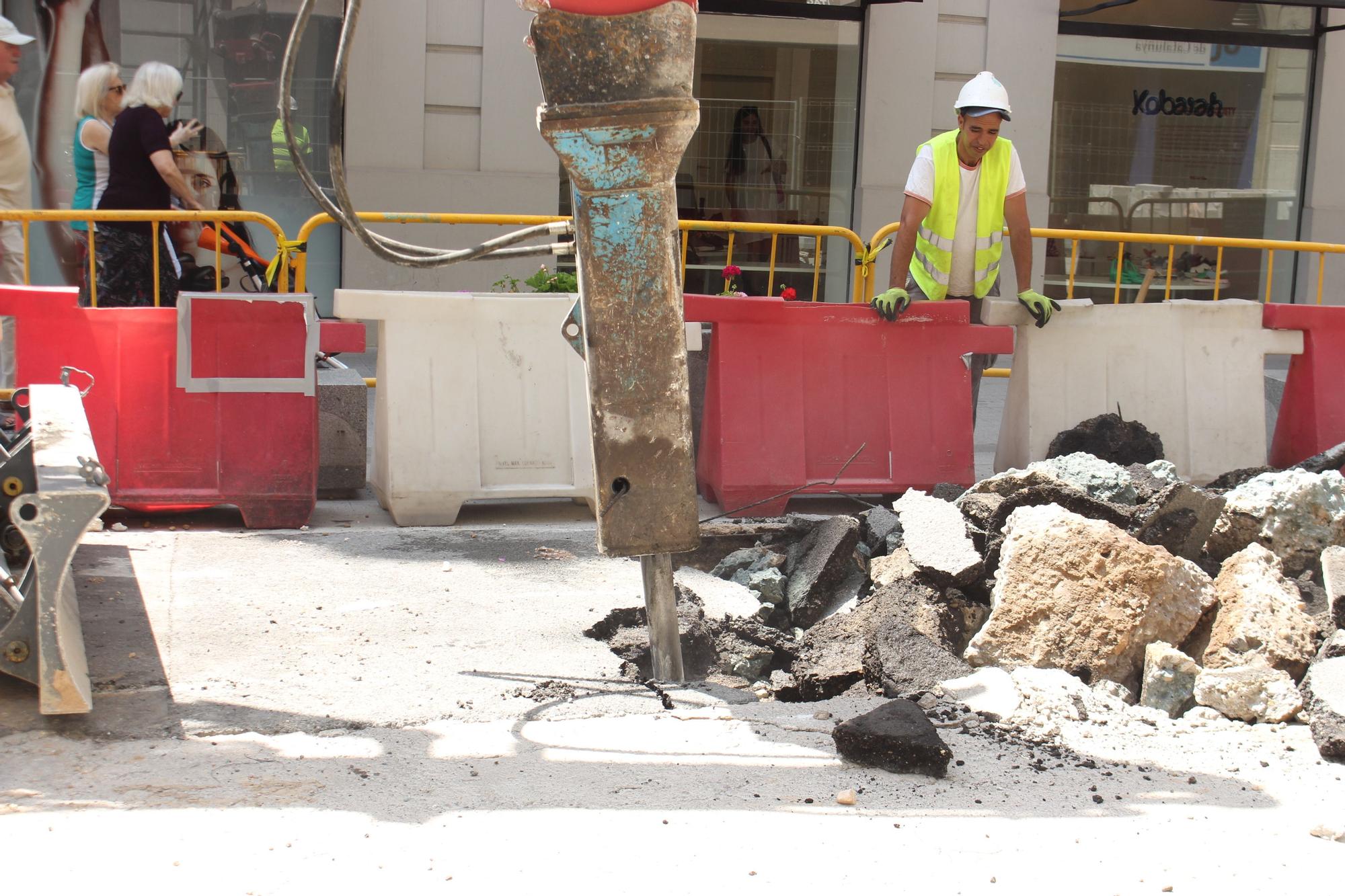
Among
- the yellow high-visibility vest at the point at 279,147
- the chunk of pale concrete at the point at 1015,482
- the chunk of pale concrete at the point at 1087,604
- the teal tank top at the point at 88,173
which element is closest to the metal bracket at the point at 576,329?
the chunk of pale concrete at the point at 1087,604

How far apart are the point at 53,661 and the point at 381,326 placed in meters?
3.15

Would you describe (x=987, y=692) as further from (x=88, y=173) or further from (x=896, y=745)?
(x=88, y=173)

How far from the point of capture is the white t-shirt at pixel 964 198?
269 inches

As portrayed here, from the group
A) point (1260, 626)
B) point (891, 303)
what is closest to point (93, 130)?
point (891, 303)

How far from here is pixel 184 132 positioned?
9.76 meters

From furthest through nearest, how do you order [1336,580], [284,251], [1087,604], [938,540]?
[284,251] → [938,540] → [1336,580] → [1087,604]

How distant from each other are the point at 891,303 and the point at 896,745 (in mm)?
3601

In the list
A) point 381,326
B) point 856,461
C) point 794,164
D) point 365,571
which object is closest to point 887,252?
point 794,164

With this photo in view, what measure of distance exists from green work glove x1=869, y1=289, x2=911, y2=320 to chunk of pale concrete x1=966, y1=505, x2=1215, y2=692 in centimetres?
235

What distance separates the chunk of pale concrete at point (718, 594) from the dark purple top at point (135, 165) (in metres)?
4.15

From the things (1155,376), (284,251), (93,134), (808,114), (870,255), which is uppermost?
(808,114)

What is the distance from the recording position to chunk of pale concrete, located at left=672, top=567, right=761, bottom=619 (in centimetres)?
500

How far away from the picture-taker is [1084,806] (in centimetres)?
331

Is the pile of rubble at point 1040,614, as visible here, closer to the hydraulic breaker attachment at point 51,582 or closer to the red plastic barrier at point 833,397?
the red plastic barrier at point 833,397
